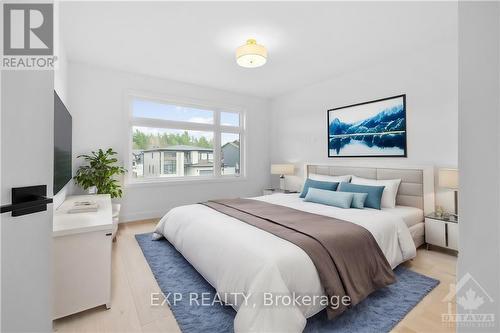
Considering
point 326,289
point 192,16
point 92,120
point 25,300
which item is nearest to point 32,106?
point 25,300

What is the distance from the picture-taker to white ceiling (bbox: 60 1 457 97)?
238 cm

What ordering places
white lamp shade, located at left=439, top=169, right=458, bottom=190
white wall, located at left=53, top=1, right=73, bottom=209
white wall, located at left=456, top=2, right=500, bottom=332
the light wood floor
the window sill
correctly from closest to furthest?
white wall, located at left=456, top=2, right=500, bottom=332 < the light wood floor < white wall, located at left=53, top=1, right=73, bottom=209 < white lamp shade, located at left=439, top=169, right=458, bottom=190 < the window sill

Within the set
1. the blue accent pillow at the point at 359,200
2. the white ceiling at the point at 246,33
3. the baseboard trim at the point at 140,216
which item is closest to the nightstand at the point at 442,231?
the blue accent pillow at the point at 359,200

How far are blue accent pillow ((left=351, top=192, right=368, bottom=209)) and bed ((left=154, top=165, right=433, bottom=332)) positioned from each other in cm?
19

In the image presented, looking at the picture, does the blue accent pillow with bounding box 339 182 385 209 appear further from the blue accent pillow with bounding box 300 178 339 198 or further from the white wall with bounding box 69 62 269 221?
the white wall with bounding box 69 62 269 221

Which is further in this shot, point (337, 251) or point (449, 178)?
point (449, 178)

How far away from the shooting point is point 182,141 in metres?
4.80

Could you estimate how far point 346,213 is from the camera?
264 centimetres

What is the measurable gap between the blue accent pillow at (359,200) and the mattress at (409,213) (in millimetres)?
277

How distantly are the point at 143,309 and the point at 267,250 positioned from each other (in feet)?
3.53

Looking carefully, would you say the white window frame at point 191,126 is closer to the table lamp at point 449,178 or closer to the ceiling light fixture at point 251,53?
the ceiling light fixture at point 251,53

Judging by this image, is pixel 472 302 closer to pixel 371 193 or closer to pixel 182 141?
pixel 371 193

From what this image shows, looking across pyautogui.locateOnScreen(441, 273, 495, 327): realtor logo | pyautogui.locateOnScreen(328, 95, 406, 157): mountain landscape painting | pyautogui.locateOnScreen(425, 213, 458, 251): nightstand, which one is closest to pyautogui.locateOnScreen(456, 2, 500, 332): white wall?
pyautogui.locateOnScreen(441, 273, 495, 327): realtor logo

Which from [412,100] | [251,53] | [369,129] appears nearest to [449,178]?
[412,100]
